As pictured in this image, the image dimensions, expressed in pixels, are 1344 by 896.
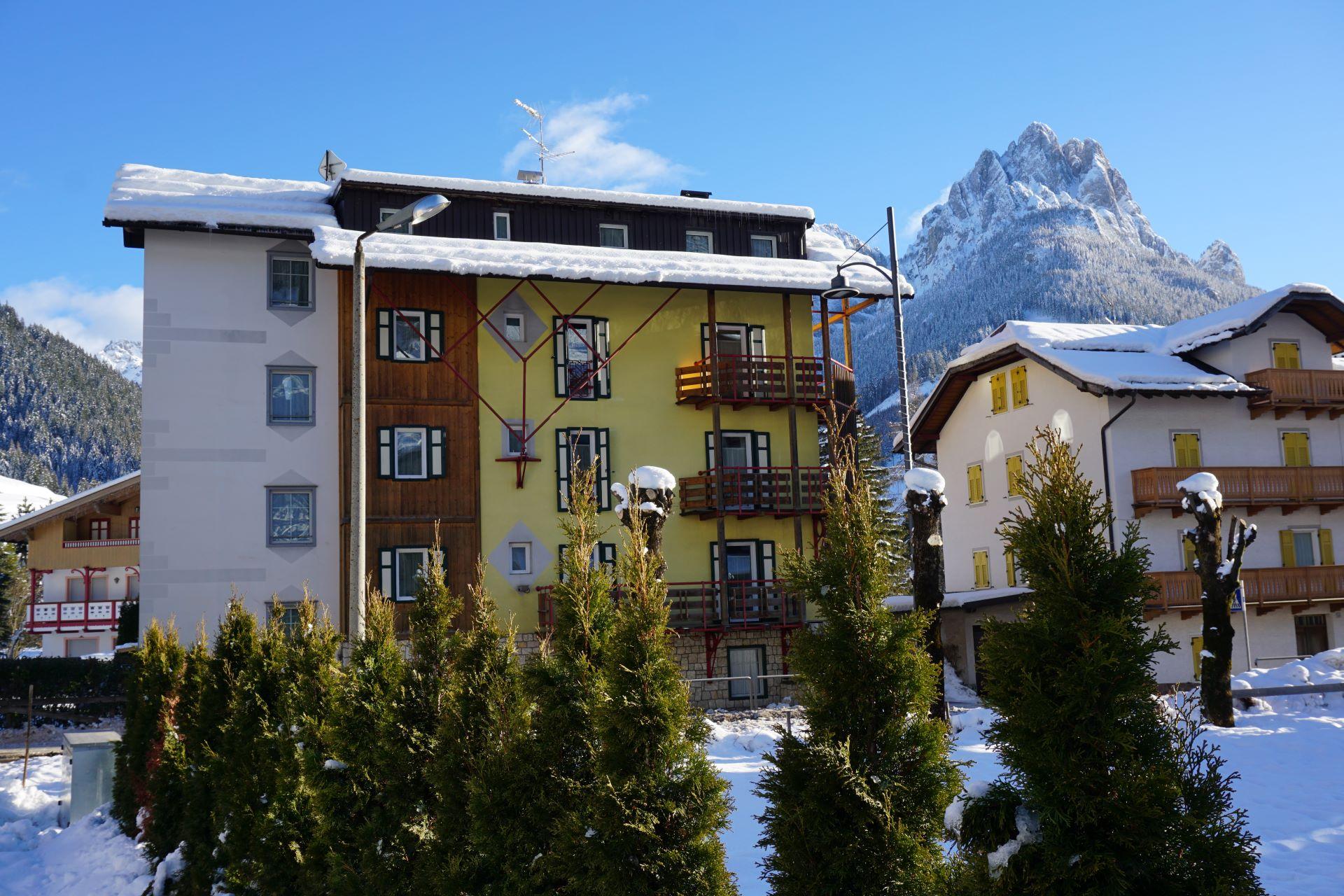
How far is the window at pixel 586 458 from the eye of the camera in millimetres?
33219

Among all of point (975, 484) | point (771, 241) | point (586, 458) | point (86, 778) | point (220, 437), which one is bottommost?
point (86, 778)

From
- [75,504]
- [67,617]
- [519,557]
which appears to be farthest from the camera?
[67,617]

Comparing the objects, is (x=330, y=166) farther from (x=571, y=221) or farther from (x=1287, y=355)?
(x=1287, y=355)

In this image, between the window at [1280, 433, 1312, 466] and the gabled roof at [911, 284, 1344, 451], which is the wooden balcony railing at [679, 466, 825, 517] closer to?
the gabled roof at [911, 284, 1344, 451]

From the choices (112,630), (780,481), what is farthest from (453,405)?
(112,630)

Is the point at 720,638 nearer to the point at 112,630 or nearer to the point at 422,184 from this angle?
the point at 422,184

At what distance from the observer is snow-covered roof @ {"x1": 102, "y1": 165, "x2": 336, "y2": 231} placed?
30484 millimetres

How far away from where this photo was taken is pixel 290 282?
107ft

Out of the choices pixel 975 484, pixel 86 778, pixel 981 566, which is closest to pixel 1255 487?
pixel 975 484

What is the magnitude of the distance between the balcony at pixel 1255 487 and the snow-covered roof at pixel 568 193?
1378cm

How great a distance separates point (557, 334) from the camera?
34.0 metres

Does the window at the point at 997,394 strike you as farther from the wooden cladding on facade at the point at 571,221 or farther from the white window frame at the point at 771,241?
→ the white window frame at the point at 771,241

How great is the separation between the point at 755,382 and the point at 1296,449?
20563 millimetres

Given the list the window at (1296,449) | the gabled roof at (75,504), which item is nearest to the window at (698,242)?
the window at (1296,449)
